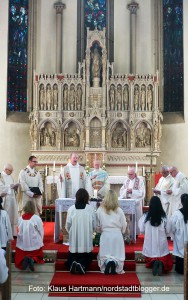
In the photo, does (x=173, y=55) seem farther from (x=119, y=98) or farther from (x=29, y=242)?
(x=29, y=242)

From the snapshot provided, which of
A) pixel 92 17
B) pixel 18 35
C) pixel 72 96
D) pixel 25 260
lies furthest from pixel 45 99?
pixel 25 260

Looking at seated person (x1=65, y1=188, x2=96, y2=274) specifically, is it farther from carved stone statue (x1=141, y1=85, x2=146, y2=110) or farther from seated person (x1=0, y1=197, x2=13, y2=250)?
carved stone statue (x1=141, y1=85, x2=146, y2=110)

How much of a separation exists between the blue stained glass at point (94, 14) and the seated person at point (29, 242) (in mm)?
12885

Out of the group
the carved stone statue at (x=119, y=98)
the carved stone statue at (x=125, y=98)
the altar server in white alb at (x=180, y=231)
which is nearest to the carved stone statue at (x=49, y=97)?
the carved stone statue at (x=119, y=98)

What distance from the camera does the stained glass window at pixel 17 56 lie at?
19.2 m

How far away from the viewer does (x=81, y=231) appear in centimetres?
885

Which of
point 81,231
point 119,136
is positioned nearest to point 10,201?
point 81,231

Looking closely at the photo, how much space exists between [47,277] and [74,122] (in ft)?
31.5

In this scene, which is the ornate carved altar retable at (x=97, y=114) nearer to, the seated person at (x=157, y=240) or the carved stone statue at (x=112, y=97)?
the carved stone statue at (x=112, y=97)

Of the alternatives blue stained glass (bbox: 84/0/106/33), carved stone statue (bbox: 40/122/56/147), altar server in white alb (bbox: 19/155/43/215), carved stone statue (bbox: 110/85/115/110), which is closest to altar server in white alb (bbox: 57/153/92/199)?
altar server in white alb (bbox: 19/155/43/215)

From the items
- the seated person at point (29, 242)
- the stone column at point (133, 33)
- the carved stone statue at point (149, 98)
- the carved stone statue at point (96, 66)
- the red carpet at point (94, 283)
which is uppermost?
the stone column at point (133, 33)

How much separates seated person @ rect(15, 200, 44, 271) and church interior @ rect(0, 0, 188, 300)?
5.62 m

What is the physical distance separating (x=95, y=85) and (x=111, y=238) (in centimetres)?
973

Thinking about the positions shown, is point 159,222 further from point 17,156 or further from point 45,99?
point 17,156
